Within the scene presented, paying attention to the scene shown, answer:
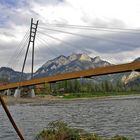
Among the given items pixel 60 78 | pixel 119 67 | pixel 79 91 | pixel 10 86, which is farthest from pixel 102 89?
pixel 119 67

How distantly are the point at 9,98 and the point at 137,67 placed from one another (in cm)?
5639

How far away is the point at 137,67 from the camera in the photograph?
93.5 feet

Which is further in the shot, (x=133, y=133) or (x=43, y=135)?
(x=133, y=133)

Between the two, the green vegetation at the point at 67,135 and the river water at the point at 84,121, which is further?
the river water at the point at 84,121

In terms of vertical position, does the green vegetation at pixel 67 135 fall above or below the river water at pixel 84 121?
above

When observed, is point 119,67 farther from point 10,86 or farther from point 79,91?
point 79,91

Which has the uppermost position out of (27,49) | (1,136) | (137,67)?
(27,49)

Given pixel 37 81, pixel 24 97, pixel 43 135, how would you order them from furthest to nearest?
pixel 24 97 → pixel 37 81 → pixel 43 135

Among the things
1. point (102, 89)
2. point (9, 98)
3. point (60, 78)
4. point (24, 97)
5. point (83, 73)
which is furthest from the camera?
point (102, 89)

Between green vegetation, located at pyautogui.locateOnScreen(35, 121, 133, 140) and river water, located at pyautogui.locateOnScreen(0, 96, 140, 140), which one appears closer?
green vegetation, located at pyautogui.locateOnScreen(35, 121, 133, 140)

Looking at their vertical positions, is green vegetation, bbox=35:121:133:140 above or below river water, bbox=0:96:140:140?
above

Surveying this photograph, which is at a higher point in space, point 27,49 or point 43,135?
point 27,49

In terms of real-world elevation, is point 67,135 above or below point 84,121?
above

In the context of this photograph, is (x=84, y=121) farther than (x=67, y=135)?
Yes
